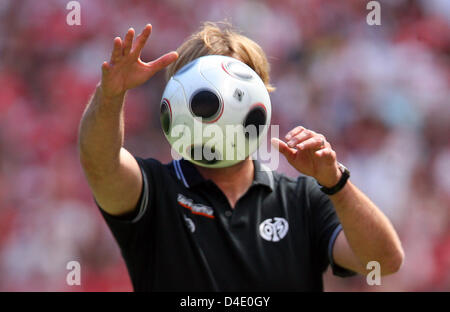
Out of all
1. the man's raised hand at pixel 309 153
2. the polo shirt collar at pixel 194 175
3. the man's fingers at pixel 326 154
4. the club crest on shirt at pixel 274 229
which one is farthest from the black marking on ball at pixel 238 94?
the club crest on shirt at pixel 274 229

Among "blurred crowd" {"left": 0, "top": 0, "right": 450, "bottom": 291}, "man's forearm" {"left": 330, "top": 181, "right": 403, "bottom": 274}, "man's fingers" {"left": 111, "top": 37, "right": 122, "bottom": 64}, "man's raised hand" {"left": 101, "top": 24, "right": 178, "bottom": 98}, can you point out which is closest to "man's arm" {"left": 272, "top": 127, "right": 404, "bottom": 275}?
"man's forearm" {"left": 330, "top": 181, "right": 403, "bottom": 274}

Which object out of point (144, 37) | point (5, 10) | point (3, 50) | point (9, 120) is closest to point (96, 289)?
point (9, 120)

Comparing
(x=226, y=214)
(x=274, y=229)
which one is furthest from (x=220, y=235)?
(x=274, y=229)

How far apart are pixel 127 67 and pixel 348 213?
950 millimetres

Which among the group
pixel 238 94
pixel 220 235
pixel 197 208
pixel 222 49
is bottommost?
pixel 220 235

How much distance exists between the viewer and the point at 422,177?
5473 mm

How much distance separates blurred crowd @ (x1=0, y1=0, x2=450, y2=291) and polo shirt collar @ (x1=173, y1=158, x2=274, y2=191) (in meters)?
3.04

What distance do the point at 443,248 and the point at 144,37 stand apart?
4364mm

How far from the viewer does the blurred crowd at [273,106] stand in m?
5.23

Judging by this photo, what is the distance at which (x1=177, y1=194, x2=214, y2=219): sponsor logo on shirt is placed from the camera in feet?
7.18

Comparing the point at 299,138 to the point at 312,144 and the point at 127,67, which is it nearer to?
the point at 312,144

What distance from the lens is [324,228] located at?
224cm

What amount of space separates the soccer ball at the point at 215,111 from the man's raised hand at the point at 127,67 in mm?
145

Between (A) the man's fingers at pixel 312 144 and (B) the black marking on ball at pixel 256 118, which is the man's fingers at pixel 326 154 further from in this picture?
(B) the black marking on ball at pixel 256 118
